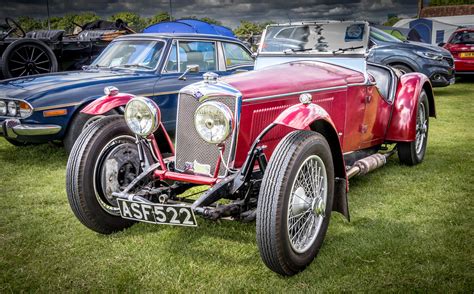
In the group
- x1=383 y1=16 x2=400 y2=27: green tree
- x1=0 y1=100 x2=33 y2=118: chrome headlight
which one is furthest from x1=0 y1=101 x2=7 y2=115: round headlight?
x1=383 y1=16 x2=400 y2=27: green tree

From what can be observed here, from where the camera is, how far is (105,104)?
11.7 ft

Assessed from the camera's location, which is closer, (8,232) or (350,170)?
(8,232)

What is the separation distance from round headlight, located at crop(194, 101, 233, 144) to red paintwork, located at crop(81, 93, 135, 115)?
0.93m

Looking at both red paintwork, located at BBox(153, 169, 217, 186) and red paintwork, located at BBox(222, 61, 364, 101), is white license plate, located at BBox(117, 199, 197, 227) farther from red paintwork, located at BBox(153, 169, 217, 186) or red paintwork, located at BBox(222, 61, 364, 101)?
red paintwork, located at BBox(222, 61, 364, 101)

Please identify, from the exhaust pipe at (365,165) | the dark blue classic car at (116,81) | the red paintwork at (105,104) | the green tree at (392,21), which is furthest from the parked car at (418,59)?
the green tree at (392,21)

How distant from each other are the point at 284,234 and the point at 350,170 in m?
1.55

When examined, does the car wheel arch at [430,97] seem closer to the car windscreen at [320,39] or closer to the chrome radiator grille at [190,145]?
the car windscreen at [320,39]

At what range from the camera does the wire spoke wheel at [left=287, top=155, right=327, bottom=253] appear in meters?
2.91

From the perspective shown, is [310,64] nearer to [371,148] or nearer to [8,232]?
[371,148]

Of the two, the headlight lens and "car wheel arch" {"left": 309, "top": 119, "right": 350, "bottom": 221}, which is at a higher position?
the headlight lens

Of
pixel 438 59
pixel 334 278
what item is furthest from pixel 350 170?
pixel 438 59

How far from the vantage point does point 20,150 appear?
6.47 meters

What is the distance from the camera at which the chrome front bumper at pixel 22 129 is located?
17.4ft

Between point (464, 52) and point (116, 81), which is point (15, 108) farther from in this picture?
point (464, 52)
